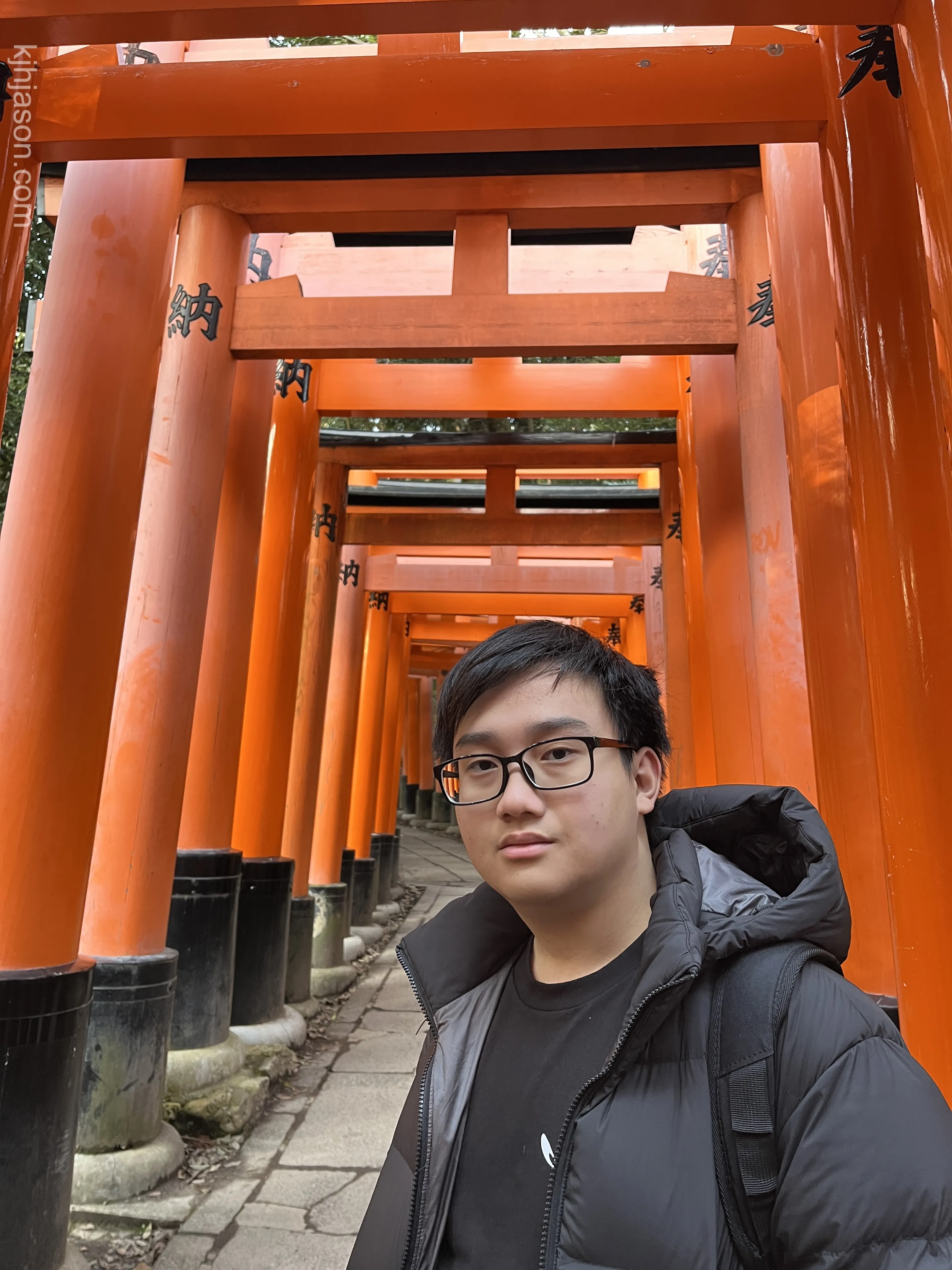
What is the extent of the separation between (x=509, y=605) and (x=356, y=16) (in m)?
10.2

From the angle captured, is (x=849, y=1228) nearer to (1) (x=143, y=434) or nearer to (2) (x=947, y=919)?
(2) (x=947, y=919)

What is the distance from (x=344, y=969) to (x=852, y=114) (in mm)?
7659

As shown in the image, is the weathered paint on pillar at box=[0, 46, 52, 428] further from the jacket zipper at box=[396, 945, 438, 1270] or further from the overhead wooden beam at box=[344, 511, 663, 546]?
the overhead wooden beam at box=[344, 511, 663, 546]

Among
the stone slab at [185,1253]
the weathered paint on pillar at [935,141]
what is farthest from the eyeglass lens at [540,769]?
the stone slab at [185,1253]

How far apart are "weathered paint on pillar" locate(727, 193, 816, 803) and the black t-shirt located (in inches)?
109

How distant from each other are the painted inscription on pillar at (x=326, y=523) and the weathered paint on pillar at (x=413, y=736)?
18193mm

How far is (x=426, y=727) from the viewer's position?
85.6 feet

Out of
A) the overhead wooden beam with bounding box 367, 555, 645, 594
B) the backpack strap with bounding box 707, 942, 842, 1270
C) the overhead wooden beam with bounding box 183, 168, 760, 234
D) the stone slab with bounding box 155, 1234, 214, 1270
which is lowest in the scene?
the stone slab with bounding box 155, 1234, 214, 1270

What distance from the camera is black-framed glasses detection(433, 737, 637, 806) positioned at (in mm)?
1240

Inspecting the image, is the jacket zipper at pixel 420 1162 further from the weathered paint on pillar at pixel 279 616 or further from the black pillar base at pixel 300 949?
the black pillar base at pixel 300 949

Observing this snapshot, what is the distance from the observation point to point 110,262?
143 inches

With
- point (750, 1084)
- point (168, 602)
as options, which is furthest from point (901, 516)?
point (168, 602)

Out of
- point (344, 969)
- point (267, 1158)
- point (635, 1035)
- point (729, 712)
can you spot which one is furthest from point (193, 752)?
point (635, 1035)

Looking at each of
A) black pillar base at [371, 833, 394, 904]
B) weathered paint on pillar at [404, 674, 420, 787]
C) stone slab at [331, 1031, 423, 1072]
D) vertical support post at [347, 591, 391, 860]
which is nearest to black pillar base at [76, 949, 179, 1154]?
stone slab at [331, 1031, 423, 1072]
